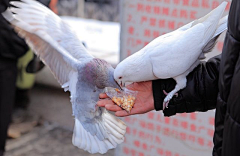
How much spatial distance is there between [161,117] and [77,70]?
2.81ft

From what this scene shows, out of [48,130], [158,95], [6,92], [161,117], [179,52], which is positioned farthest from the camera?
[48,130]

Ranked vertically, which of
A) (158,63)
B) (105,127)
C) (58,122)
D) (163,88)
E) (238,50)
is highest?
(238,50)

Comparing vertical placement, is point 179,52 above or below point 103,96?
above

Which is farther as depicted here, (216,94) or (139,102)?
(139,102)

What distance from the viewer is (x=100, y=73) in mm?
1288

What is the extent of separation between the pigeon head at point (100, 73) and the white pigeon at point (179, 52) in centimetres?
8

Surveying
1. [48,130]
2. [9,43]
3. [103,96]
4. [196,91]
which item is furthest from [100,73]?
[48,130]

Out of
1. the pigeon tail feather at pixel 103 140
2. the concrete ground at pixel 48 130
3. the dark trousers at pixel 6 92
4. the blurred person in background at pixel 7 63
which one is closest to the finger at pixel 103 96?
the pigeon tail feather at pixel 103 140

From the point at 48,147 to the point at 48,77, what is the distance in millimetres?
1159

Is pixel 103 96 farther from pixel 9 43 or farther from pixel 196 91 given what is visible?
pixel 9 43

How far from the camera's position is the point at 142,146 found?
214 cm

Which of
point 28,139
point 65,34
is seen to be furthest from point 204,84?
point 28,139

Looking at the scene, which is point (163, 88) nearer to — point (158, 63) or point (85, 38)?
point (158, 63)

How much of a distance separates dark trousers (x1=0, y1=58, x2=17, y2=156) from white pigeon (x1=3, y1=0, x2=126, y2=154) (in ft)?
3.04
